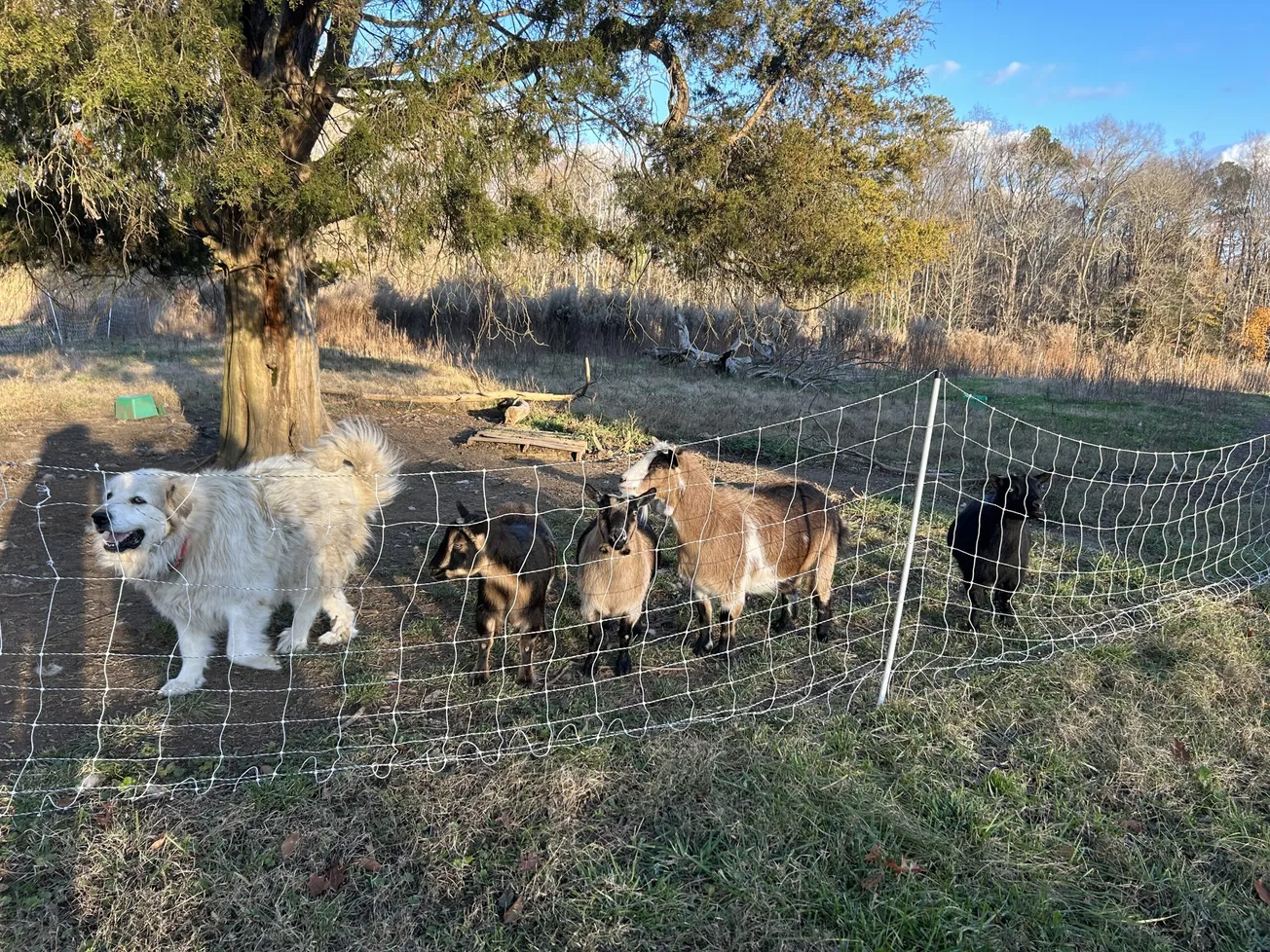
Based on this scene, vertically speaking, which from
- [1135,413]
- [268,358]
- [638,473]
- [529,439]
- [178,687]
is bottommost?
[178,687]

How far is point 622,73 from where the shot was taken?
23.7 feet

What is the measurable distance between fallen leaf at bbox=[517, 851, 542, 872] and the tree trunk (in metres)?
6.50

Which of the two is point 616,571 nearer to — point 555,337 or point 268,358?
point 268,358

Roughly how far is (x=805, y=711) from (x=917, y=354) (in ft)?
77.8

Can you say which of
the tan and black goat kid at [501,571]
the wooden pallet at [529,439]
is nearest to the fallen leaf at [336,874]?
the tan and black goat kid at [501,571]

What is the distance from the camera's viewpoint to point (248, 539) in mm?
4312

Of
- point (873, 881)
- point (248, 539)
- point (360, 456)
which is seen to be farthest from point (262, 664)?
point (873, 881)

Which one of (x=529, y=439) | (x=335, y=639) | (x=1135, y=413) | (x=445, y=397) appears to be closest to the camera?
(x=335, y=639)

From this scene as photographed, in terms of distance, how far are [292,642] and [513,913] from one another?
8.67 feet

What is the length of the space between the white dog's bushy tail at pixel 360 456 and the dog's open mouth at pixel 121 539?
1.21 metres

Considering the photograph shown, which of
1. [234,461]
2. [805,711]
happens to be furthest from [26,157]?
[805,711]

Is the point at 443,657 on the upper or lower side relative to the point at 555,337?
lower

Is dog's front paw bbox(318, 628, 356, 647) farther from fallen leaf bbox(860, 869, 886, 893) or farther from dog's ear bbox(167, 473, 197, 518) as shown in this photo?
fallen leaf bbox(860, 869, 886, 893)

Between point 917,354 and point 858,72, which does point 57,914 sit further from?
point 917,354
